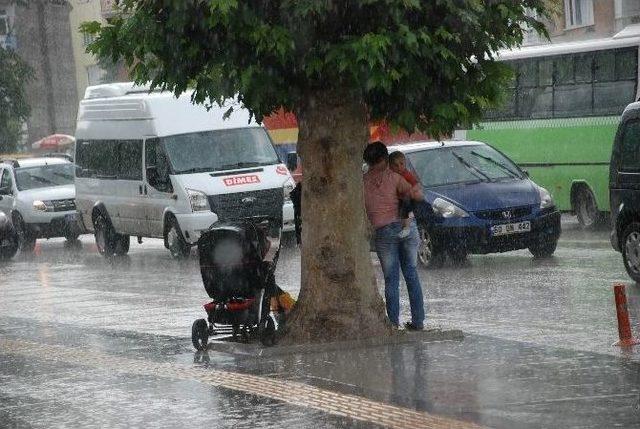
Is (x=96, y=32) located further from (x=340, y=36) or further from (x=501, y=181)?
(x=501, y=181)

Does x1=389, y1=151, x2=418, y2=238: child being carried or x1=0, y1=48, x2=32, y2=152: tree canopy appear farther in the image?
x1=0, y1=48, x2=32, y2=152: tree canopy

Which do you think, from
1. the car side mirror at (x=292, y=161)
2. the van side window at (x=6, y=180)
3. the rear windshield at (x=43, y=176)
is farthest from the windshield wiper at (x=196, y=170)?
the van side window at (x=6, y=180)

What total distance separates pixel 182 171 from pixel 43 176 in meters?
8.62

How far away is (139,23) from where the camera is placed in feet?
41.2

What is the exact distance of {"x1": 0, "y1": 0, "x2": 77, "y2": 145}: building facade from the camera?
3297 inches

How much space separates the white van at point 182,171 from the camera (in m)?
26.0

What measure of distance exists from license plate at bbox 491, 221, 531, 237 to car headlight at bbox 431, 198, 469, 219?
411mm

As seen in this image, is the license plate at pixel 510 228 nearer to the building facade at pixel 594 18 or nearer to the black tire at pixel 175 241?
the black tire at pixel 175 241

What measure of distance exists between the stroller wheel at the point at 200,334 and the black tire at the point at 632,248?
5.91 meters

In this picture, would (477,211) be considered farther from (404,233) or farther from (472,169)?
(404,233)

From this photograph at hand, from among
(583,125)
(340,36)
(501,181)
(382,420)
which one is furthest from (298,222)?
(583,125)

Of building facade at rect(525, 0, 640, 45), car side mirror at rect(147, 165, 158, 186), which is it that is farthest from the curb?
building facade at rect(525, 0, 640, 45)

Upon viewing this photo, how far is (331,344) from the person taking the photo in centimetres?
1300

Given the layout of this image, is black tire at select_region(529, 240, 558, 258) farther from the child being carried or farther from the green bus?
the child being carried
